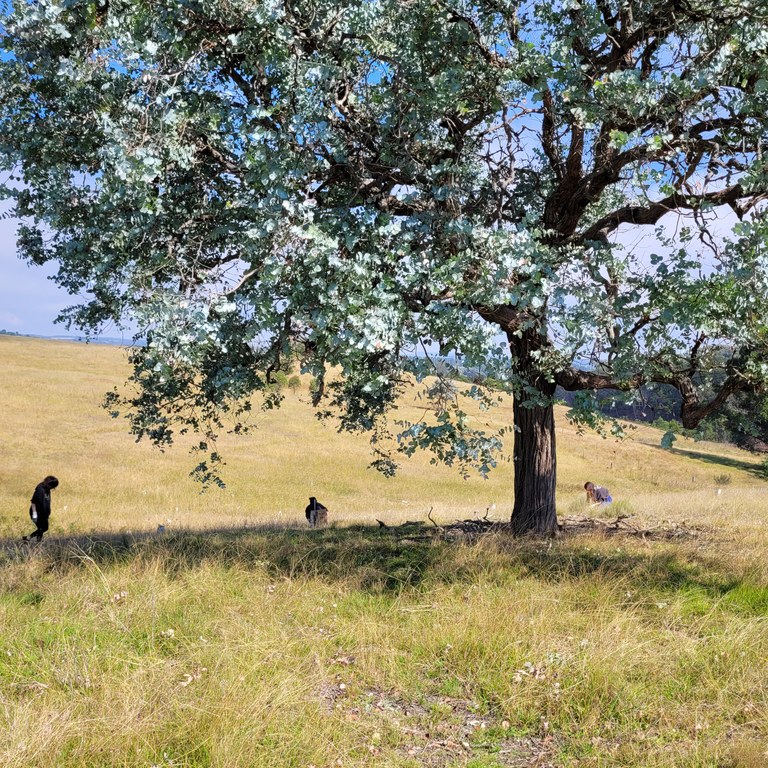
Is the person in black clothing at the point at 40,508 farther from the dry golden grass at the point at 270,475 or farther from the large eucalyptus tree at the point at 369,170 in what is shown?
the large eucalyptus tree at the point at 369,170

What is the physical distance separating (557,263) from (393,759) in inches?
231

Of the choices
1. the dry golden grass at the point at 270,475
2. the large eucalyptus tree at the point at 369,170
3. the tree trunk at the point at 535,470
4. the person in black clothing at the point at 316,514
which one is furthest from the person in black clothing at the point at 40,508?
the tree trunk at the point at 535,470

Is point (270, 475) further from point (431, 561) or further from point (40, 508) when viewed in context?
point (431, 561)

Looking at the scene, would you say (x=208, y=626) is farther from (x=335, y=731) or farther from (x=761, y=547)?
(x=761, y=547)

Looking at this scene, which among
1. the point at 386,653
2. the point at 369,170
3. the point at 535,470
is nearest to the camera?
the point at 386,653

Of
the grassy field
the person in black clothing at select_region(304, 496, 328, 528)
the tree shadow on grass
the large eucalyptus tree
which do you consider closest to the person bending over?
the person in black clothing at select_region(304, 496, 328, 528)

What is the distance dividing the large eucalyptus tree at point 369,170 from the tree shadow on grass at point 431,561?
1848mm

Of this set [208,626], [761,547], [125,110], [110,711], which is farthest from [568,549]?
[125,110]

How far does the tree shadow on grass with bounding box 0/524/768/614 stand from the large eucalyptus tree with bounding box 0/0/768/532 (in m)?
1.85

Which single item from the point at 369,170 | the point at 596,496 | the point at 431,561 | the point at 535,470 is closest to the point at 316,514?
the point at 535,470

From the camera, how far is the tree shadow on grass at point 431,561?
8.19 metres

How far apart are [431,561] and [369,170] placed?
536 cm

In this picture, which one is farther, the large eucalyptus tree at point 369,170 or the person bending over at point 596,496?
the person bending over at point 596,496

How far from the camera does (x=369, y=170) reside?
898 centimetres
